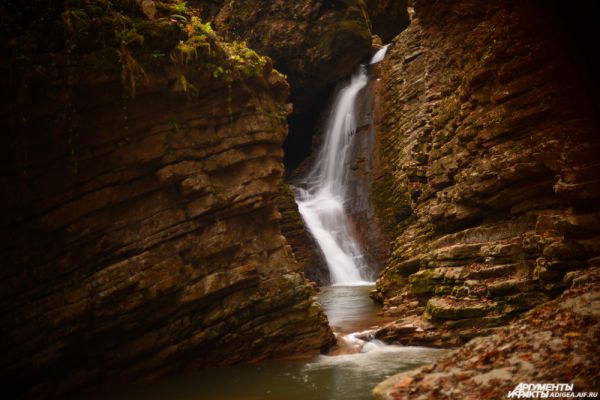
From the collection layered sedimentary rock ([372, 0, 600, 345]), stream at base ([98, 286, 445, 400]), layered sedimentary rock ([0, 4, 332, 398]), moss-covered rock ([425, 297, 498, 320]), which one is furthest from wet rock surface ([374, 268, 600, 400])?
layered sedimentary rock ([0, 4, 332, 398])

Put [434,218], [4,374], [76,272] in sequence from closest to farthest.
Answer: [4,374] < [76,272] < [434,218]

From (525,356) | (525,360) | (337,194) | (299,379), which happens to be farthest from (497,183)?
(337,194)

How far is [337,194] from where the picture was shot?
25906mm

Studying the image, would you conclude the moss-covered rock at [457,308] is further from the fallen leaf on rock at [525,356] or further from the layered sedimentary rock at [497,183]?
the fallen leaf on rock at [525,356]

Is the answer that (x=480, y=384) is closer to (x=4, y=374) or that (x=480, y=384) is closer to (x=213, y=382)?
(x=213, y=382)

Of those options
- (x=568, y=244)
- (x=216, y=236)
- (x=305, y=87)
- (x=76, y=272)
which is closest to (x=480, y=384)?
(x=568, y=244)

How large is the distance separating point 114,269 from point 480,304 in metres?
8.17

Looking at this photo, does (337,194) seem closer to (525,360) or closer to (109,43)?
(109,43)

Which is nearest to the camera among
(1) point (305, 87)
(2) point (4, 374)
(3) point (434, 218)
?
(2) point (4, 374)

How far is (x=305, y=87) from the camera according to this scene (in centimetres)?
3069

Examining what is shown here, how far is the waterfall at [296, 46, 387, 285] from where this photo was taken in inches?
885

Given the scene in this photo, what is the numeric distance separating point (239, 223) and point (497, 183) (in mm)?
6581

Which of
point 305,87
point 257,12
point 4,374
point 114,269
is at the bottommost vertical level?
point 4,374

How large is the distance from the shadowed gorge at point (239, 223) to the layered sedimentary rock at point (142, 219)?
40 mm
